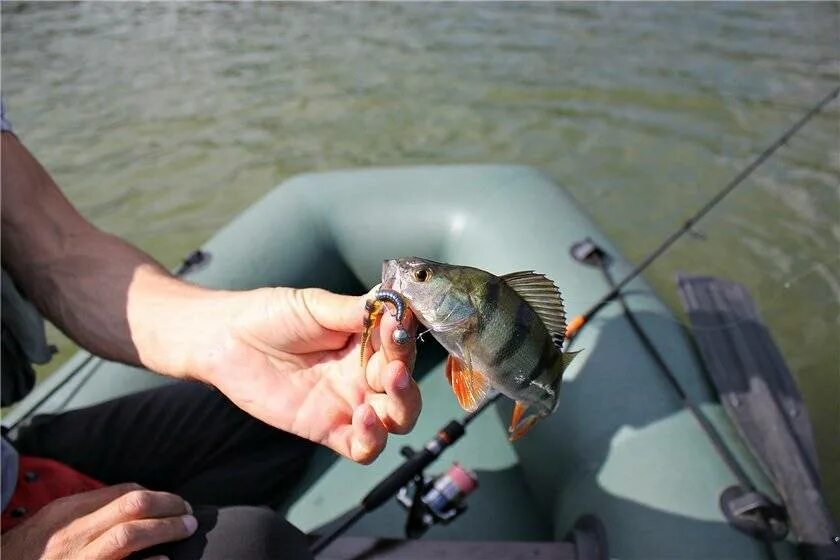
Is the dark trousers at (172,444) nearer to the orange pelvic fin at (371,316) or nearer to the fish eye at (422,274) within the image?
the orange pelvic fin at (371,316)

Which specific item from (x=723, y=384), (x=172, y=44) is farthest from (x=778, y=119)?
(x=172, y=44)

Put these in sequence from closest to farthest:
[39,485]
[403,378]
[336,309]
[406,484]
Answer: [403,378], [336,309], [39,485], [406,484]

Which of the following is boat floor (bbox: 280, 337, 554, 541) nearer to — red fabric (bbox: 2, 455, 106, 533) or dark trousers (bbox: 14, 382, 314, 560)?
dark trousers (bbox: 14, 382, 314, 560)

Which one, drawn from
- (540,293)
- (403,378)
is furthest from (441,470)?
(540,293)

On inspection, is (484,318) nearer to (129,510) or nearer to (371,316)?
(371,316)

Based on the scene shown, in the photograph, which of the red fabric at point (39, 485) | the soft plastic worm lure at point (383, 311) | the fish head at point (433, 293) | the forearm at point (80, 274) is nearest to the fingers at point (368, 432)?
the soft plastic worm lure at point (383, 311)

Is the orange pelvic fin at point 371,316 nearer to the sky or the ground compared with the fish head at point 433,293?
nearer to the ground
